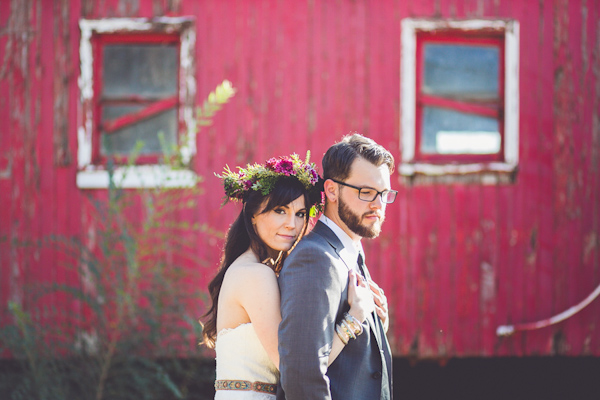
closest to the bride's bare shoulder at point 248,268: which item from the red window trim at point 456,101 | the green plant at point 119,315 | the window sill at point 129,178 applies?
the green plant at point 119,315

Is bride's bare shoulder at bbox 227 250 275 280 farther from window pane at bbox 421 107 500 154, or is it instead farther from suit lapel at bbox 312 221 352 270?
window pane at bbox 421 107 500 154

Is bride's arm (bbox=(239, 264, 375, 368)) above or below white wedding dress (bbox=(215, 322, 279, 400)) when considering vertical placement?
above

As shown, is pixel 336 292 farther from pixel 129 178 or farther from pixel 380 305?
pixel 129 178

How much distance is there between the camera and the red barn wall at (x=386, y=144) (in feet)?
19.2

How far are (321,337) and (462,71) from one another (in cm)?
475

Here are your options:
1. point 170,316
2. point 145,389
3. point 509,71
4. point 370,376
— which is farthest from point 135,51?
point 370,376

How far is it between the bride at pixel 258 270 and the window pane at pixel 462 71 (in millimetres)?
3778

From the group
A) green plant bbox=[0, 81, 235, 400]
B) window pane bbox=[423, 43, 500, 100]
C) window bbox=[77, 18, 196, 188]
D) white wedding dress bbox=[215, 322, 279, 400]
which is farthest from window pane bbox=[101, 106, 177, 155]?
white wedding dress bbox=[215, 322, 279, 400]

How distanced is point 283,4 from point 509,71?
243 cm

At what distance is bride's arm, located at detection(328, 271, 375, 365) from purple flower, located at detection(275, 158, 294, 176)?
2.02 feet

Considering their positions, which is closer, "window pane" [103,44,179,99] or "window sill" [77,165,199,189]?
"window sill" [77,165,199,189]

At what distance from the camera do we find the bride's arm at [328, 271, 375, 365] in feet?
7.48

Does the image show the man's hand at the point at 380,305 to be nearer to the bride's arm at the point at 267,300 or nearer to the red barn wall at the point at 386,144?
the bride's arm at the point at 267,300

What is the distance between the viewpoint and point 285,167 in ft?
9.12
